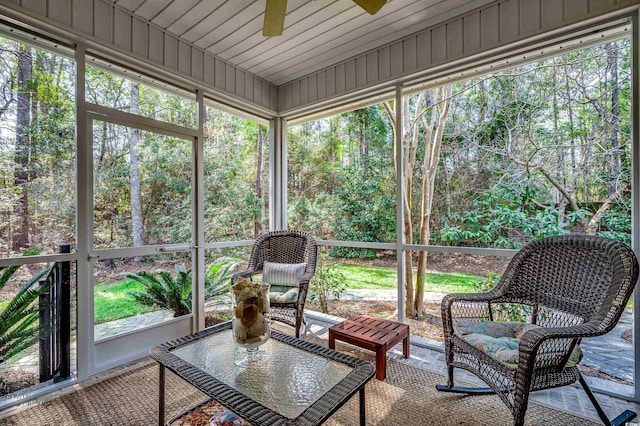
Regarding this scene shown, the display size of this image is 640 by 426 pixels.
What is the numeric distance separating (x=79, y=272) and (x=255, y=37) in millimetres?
2540

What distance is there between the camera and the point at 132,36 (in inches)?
102

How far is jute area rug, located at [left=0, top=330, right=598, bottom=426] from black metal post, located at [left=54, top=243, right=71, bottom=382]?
27 cm

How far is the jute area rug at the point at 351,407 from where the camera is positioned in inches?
71.6

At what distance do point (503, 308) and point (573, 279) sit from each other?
2.86 ft

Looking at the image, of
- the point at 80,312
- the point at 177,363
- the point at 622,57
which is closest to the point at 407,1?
the point at 622,57

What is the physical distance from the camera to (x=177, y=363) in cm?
154

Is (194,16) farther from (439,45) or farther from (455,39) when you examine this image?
(455,39)

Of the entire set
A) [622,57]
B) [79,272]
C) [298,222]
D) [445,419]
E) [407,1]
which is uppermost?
[407,1]

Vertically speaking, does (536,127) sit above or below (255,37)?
below

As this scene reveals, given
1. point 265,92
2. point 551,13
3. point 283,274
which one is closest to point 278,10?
point 551,13

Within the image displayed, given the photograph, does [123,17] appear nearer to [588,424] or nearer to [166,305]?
[166,305]

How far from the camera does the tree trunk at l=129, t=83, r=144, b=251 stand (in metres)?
2.67

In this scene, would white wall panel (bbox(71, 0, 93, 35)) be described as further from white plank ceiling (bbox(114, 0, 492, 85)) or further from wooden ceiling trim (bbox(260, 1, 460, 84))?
wooden ceiling trim (bbox(260, 1, 460, 84))

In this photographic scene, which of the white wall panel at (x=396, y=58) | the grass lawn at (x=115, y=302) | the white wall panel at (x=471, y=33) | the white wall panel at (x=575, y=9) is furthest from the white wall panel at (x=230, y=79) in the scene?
the white wall panel at (x=575, y=9)
